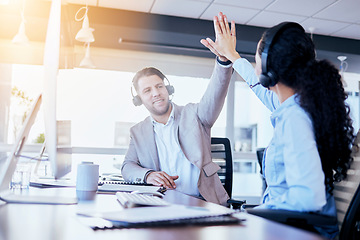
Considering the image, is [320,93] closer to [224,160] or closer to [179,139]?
[179,139]

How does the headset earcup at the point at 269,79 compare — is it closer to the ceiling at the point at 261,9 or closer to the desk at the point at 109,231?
the desk at the point at 109,231

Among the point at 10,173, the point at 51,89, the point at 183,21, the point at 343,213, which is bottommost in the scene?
the point at 343,213

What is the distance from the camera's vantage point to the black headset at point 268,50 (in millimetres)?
1196

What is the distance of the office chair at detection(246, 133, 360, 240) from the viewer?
982 mm

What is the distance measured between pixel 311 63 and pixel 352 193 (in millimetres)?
423

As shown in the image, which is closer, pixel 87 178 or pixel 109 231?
pixel 109 231

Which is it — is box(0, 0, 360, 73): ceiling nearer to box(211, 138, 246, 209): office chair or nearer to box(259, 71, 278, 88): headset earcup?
box(211, 138, 246, 209): office chair

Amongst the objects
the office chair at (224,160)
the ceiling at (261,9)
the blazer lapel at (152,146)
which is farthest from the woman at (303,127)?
the ceiling at (261,9)

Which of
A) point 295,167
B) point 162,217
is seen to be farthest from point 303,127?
point 162,217

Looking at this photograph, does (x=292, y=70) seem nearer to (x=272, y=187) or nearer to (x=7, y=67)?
(x=272, y=187)

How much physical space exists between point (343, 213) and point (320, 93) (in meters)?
0.37

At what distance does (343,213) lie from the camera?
111 cm

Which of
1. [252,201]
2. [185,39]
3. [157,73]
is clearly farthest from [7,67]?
[252,201]

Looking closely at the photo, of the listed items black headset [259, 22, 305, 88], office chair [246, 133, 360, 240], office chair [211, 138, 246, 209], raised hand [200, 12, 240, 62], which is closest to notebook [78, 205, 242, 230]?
office chair [246, 133, 360, 240]
